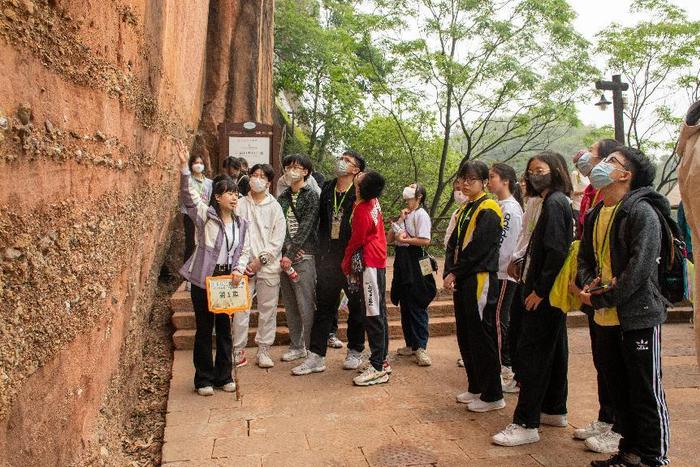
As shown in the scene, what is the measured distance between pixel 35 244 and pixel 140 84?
2373 mm

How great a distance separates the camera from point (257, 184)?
5.39 metres

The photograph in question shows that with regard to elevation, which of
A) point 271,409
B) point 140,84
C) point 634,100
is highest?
point 634,100

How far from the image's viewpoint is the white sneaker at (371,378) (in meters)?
4.95

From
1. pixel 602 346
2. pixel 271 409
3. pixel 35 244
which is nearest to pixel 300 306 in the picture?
pixel 271 409

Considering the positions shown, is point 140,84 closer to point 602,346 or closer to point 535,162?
point 535,162

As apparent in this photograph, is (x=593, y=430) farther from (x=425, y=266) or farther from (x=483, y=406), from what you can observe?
(x=425, y=266)

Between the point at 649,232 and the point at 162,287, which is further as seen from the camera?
the point at 162,287

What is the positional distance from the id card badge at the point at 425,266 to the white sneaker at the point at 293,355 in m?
1.50

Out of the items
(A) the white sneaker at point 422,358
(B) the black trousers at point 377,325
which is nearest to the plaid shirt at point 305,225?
(B) the black trousers at point 377,325

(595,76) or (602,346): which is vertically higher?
(595,76)

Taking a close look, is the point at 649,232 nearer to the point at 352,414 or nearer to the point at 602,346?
the point at 602,346

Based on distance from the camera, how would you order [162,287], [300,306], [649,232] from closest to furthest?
[649,232], [300,306], [162,287]

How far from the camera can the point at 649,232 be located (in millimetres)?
3088

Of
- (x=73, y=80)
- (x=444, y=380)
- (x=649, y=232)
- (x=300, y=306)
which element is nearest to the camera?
Result: (x=73, y=80)
